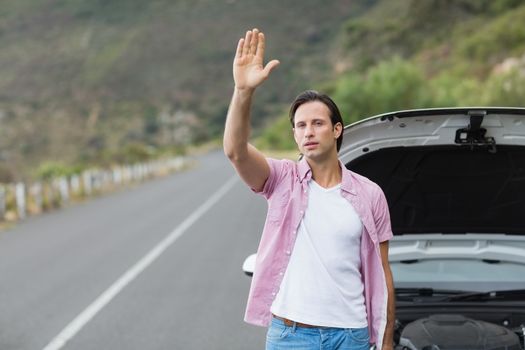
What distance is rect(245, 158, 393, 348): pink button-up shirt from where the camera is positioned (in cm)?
333

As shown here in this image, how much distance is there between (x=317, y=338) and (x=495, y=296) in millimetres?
1881

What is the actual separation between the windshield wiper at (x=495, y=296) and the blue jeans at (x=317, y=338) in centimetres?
166

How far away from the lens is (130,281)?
34.8 ft

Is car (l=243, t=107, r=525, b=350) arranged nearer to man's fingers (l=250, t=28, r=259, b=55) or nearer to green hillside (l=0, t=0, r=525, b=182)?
man's fingers (l=250, t=28, r=259, b=55)

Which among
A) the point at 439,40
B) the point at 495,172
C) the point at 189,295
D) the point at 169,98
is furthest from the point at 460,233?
the point at 169,98

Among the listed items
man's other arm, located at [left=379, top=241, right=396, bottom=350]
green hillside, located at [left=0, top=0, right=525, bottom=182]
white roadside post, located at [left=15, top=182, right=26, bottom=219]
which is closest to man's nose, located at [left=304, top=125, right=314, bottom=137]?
man's other arm, located at [left=379, top=241, right=396, bottom=350]

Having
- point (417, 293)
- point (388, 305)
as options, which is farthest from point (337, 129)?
point (417, 293)

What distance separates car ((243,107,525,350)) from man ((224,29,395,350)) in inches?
25.7

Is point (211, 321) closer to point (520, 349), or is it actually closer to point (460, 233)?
point (460, 233)

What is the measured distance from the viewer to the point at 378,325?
11.3 ft

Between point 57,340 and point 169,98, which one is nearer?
point 57,340

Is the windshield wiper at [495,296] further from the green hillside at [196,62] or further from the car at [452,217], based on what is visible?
the green hillside at [196,62]

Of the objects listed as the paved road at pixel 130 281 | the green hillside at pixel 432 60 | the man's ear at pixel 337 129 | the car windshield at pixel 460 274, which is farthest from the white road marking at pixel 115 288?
the green hillside at pixel 432 60

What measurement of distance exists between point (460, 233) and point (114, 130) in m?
102
